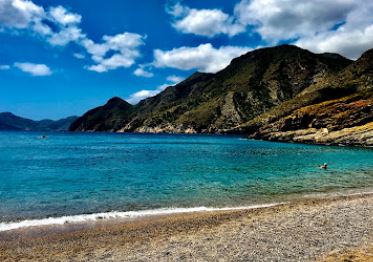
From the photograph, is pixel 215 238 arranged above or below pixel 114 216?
above

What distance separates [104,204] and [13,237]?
10.1 metres

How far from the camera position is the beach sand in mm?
16359

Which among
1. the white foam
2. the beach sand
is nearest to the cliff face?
the white foam

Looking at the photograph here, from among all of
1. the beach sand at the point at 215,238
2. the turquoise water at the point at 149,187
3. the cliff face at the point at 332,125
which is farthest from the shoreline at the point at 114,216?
the cliff face at the point at 332,125

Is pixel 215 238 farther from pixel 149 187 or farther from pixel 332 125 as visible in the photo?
pixel 332 125

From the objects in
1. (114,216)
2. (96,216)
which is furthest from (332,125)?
(96,216)

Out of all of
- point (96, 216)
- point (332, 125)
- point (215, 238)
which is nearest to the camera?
point (215, 238)

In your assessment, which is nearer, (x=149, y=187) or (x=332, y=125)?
(x=149, y=187)

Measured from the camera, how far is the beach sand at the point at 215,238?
1636cm

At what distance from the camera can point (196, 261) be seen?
50.9 ft

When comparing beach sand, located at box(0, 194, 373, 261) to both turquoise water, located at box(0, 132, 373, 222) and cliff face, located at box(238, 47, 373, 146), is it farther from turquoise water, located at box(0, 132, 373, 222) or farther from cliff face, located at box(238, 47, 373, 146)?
cliff face, located at box(238, 47, 373, 146)

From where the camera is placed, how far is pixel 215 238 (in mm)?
19188

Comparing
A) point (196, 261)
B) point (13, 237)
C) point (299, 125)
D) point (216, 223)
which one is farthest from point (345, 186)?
point (299, 125)

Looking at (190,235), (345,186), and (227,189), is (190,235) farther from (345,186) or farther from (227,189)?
(345,186)
